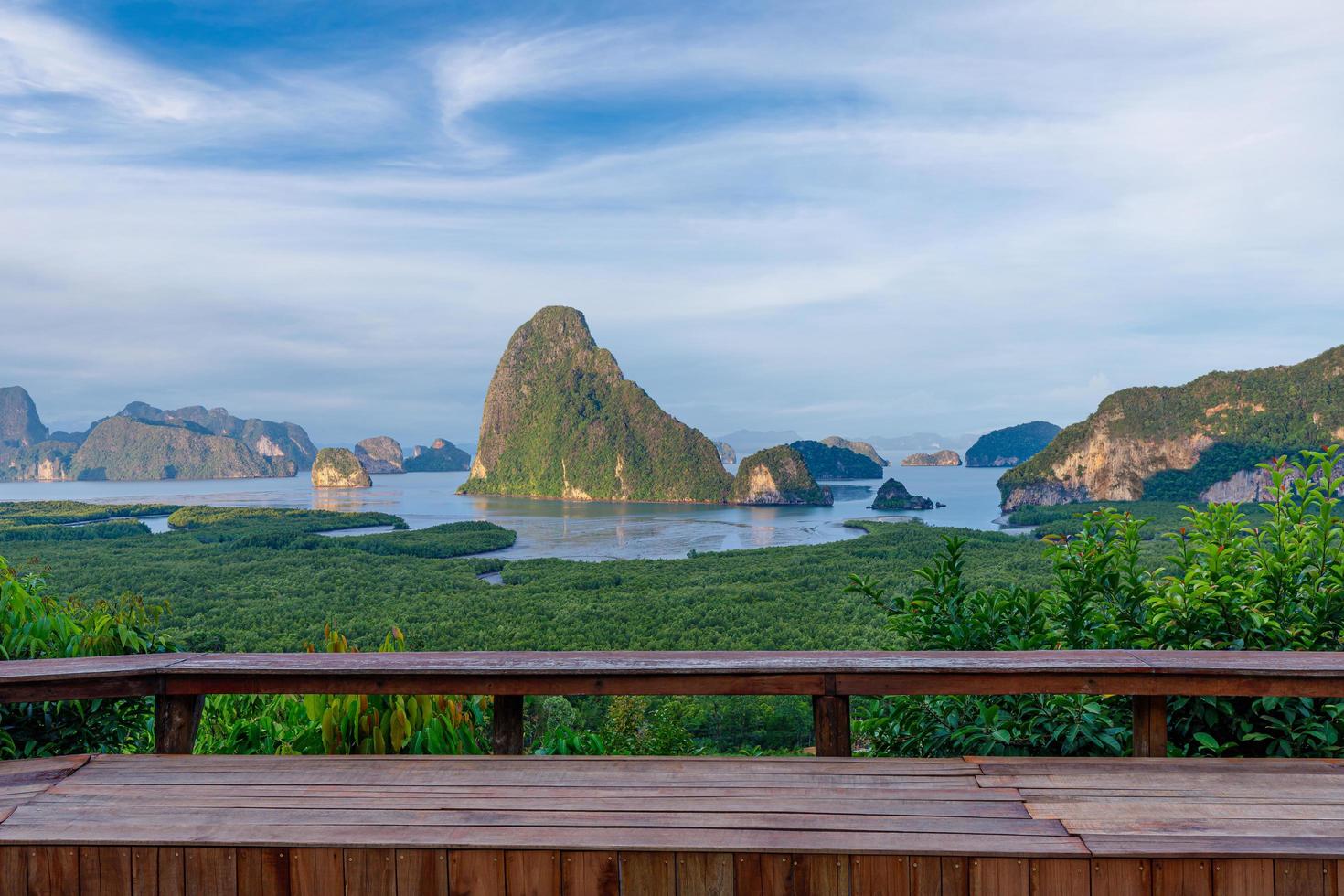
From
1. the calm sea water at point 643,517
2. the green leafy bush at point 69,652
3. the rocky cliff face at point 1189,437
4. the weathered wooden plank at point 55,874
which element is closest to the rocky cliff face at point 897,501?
the calm sea water at point 643,517

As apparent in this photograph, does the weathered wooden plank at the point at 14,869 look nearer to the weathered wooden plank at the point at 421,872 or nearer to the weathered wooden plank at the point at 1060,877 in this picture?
the weathered wooden plank at the point at 421,872

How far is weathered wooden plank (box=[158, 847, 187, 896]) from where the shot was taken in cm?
166

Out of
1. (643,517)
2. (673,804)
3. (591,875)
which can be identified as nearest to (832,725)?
(673,804)

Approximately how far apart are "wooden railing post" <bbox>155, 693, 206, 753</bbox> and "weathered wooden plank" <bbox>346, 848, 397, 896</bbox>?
0.96m

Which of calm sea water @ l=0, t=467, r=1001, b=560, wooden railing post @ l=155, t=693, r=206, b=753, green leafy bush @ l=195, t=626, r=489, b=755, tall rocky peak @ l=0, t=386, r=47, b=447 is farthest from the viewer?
tall rocky peak @ l=0, t=386, r=47, b=447

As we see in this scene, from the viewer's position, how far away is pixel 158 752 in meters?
2.28

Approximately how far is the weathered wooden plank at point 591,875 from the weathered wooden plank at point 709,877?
0.13m

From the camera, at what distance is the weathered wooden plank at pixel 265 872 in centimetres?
165

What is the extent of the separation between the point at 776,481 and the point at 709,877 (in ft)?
294

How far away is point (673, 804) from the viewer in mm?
1833

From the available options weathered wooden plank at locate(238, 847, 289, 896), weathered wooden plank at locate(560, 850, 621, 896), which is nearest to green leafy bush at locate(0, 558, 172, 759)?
weathered wooden plank at locate(238, 847, 289, 896)

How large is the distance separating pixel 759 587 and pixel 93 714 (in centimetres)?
2352

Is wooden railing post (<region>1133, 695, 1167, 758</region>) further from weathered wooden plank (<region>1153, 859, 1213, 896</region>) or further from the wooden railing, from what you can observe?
weathered wooden plank (<region>1153, 859, 1213, 896</region>)

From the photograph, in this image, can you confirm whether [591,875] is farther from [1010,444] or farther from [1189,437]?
[1010,444]
